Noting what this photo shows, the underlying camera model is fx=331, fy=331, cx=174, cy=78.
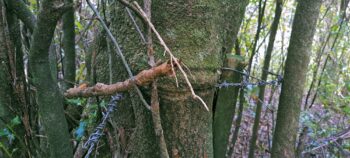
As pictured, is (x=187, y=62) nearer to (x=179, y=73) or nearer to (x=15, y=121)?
(x=179, y=73)

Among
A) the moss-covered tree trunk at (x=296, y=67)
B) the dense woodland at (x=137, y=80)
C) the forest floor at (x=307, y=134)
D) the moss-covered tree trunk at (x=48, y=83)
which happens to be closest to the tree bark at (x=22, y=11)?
the dense woodland at (x=137, y=80)

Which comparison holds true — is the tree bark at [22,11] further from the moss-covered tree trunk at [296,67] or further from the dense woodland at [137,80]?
the moss-covered tree trunk at [296,67]

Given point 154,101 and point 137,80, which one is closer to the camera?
point 137,80

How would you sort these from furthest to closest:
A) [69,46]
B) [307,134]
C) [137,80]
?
[307,134], [69,46], [137,80]

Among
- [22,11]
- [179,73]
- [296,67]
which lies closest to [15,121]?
[22,11]

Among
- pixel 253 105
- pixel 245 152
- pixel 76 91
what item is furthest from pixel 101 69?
pixel 253 105

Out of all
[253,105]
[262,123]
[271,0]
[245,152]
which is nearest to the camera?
[245,152]

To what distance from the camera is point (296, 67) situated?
6.12 feet

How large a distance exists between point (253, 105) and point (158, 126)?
3.92 meters

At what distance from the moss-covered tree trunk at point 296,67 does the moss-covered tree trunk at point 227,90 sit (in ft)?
1.03

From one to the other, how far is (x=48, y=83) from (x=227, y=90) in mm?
960

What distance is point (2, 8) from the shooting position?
130 centimetres

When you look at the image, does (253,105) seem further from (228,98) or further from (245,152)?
(228,98)

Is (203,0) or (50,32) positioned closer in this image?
(50,32)
